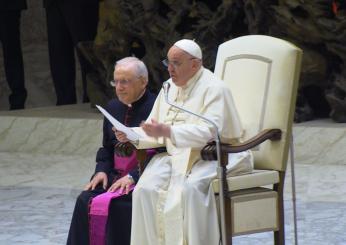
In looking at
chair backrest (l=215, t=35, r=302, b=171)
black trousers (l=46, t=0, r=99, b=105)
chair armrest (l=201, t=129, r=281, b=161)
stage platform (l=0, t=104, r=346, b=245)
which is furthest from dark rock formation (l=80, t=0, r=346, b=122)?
chair armrest (l=201, t=129, r=281, b=161)

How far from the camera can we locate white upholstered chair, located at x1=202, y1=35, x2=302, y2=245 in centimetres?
626

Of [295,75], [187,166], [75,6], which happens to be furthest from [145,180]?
[75,6]

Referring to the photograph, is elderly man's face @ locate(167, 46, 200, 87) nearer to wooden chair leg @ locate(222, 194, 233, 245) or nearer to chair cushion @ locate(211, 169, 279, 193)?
chair cushion @ locate(211, 169, 279, 193)

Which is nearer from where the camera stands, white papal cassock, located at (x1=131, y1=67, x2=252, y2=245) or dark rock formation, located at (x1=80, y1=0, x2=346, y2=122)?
white papal cassock, located at (x1=131, y1=67, x2=252, y2=245)

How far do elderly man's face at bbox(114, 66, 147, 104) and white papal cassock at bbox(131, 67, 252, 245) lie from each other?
138mm

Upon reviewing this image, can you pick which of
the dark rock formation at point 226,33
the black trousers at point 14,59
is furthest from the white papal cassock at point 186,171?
the black trousers at point 14,59

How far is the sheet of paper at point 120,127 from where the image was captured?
6.08m

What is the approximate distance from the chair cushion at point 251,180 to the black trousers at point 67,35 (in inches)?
262

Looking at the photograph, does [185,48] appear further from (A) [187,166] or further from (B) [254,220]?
(B) [254,220]

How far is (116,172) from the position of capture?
6.76 meters

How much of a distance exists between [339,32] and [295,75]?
12.5ft

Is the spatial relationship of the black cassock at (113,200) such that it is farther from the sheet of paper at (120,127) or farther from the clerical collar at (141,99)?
the sheet of paper at (120,127)

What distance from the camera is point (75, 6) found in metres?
12.8

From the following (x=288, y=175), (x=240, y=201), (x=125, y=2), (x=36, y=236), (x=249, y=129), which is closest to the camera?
(x=240, y=201)
